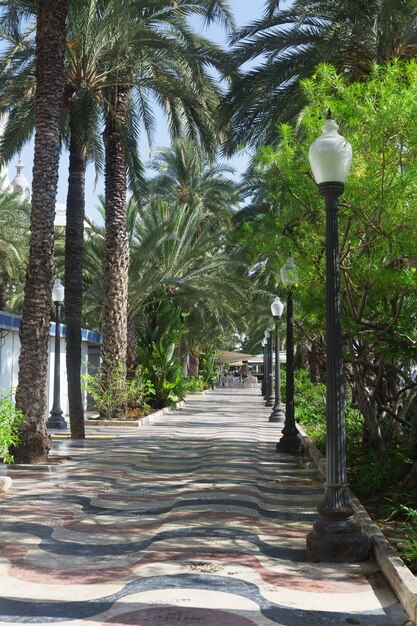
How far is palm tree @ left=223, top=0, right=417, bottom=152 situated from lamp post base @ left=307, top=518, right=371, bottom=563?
8.34 m

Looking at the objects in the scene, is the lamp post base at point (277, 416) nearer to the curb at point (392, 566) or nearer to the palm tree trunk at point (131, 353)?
the palm tree trunk at point (131, 353)

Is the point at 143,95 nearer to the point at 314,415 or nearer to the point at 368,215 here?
the point at 314,415

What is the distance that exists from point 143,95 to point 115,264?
432 centimetres

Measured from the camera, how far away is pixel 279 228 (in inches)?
394

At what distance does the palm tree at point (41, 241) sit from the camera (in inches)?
458

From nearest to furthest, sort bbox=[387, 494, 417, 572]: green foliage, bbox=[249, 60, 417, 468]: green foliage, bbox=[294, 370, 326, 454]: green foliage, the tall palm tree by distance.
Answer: bbox=[387, 494, 417, 572]: green foliage < bbox=[249, 60, 417, 468]: green foliage < bbox=[294, 370, 326, 454]: green foliage < the tall palm tree

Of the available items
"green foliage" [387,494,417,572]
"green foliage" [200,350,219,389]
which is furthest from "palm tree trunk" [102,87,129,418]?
"green foliage" [200,350,219,389]

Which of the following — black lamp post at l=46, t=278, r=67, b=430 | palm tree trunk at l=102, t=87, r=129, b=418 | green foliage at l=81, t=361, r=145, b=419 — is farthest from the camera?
green foliage at l=81, t=361, r=145, b=419

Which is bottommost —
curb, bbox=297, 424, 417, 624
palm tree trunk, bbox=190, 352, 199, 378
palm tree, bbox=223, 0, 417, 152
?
curb, bbox=297, 424, 417, 624

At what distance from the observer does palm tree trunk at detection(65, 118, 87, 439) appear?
1520 cm

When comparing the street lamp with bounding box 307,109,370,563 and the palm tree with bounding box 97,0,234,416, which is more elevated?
the palm tree with bounding box 97,0,234,416

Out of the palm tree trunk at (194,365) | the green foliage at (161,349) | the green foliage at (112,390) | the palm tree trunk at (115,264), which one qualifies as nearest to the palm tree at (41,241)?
the palm tree trunk at (115,264)

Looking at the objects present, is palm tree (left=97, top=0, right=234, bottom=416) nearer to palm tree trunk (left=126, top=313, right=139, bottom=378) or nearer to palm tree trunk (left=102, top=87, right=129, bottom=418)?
palm tree trunk (left=102, top=87, right=129, bottom=418)

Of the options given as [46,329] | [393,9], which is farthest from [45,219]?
[393,9]
